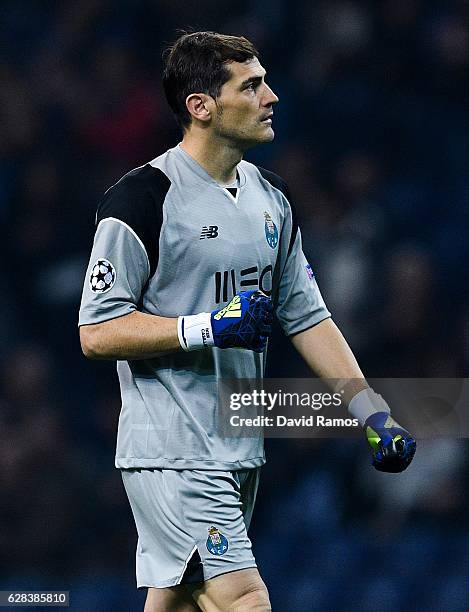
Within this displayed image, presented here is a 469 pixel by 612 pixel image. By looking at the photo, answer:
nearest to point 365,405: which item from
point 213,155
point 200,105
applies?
point 213,155

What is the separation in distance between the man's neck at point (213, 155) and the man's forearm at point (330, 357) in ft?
1.78

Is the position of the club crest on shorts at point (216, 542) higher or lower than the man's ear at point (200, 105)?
lower

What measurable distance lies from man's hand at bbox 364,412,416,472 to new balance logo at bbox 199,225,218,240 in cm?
72

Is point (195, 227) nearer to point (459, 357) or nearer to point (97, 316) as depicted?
point (97, 316)

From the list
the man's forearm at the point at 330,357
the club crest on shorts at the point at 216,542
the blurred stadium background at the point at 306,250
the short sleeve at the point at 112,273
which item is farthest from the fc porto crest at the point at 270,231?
the blurred stadium background at the point at 306,250

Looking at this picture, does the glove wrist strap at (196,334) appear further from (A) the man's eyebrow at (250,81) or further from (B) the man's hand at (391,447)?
(A) the man's eyebrow at (250,81)

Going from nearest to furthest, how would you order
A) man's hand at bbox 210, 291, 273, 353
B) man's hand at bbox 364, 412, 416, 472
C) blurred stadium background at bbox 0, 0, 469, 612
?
man's hand at bbox 210, 291, 273, 353 → man's hand at bbox 364, 412, 416, 472 → blurred stadium background at bbox 0, 0, 469, 612

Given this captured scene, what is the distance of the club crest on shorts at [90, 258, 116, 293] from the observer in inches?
135

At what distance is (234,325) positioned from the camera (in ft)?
10.9

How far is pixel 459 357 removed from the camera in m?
5.62

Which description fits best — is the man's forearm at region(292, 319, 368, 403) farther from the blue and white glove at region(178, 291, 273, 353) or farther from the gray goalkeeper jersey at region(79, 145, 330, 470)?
the blue and white glove at region(178, 291, 273, 353)

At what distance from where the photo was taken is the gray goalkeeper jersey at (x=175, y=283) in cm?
345

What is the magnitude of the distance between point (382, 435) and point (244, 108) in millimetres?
1013

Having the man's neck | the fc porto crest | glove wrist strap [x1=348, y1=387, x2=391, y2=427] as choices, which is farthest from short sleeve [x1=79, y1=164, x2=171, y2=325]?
glove wrist strap [x1=348, y1=387, x2=391, y2=427]
